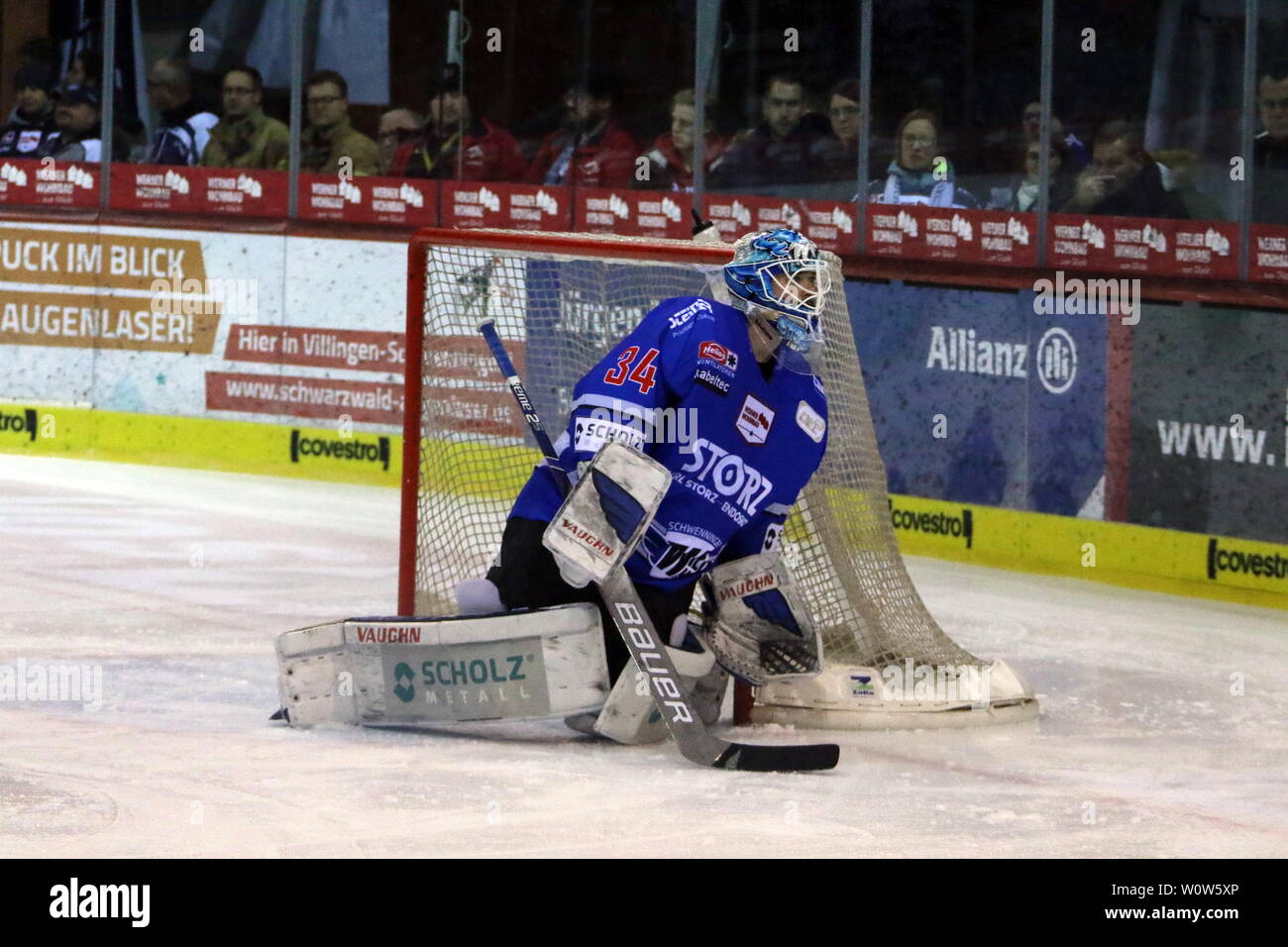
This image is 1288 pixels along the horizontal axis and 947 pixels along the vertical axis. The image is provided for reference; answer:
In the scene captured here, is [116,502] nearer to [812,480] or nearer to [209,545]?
[209,545]

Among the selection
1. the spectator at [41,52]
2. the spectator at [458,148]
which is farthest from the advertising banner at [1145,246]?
the spectator at [41,52]

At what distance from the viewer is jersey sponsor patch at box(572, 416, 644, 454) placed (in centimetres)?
426

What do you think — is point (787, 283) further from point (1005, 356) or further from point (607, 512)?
point (1005, 356)

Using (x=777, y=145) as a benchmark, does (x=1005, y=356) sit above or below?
below

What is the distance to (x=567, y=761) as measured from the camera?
429 cm

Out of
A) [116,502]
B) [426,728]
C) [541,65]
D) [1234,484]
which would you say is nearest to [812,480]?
[426,728]

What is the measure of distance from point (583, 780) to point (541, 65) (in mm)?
5669

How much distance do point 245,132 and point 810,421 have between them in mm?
5584

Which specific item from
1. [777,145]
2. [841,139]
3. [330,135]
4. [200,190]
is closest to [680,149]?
[777,145]

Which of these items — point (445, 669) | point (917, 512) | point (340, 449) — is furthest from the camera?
point (340, 449)

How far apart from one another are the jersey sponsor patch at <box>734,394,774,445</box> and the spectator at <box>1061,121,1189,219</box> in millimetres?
3320

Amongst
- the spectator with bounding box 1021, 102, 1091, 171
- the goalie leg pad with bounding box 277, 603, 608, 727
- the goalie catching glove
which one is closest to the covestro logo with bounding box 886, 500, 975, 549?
the spectator with bounding box 1021, 102, 1091, 171

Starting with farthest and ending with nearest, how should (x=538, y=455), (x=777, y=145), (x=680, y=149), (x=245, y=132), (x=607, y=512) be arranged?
(x=245, y=132), (x=680, y=149), (x=777, y=145), (x=538, y=455), (x=607, y=512)
